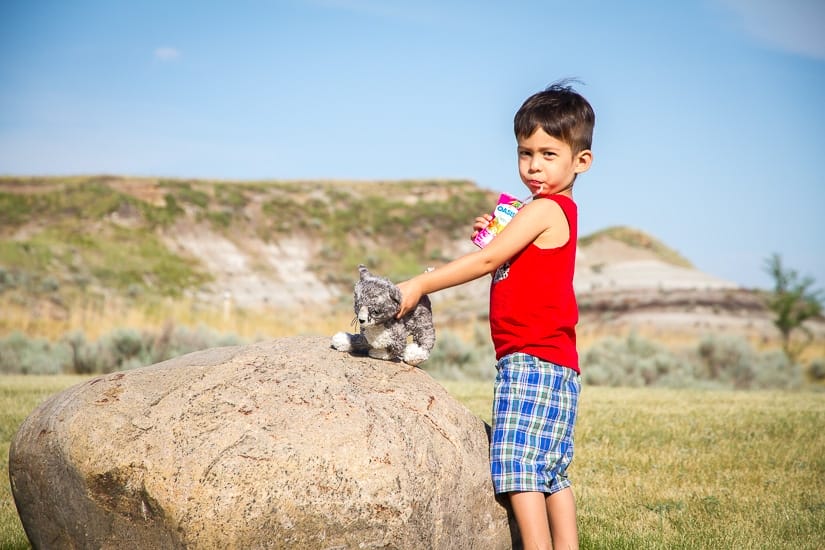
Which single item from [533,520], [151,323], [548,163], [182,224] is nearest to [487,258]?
[548,163]

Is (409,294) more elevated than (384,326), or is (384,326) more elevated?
(409,294)

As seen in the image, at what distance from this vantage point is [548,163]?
4188 mm

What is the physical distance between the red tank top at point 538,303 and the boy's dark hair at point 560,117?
1.05 feet

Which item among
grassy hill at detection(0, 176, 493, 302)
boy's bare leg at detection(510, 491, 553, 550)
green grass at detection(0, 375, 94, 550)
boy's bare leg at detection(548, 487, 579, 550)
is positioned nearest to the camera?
boy's bare leg at detection(510, 491, 553, 550)

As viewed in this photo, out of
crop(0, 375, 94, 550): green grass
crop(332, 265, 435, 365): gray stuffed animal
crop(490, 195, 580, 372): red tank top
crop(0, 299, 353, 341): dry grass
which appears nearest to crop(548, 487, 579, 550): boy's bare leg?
crop(490, 195, 580, 372): red tank top

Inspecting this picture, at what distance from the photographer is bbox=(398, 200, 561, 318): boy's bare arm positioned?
13.3ft

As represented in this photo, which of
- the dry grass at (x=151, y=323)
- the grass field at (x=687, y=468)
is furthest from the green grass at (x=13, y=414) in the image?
the dry grass at (x=151, y=323)

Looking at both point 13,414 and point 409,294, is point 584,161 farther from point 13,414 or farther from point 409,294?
point 13,414

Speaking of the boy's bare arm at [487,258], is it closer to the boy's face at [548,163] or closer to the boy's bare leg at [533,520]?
the boy's face at [548,163]

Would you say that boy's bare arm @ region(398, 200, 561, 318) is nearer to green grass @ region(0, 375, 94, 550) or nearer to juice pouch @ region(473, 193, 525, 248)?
juice pouch @ region(473, 193, 525, 248)

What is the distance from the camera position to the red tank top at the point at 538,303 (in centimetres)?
409

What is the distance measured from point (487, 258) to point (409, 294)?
43 centimetres

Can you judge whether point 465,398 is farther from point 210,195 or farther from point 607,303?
point 210,195

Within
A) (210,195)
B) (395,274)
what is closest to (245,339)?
(395,274)
